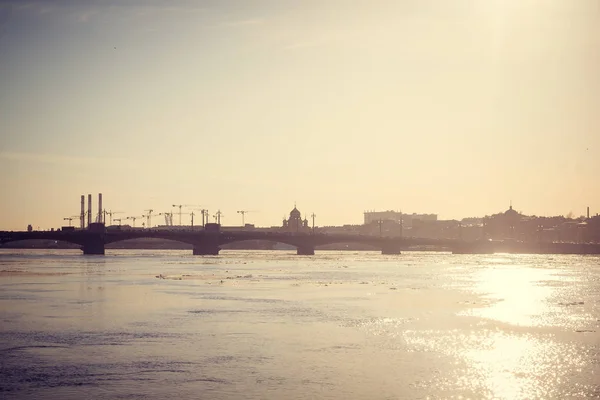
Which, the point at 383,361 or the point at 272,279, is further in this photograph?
the point at 272,279

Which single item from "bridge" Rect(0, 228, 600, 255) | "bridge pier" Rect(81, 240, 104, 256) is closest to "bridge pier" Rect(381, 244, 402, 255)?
"bridge" Rect(0, 228, 600, 255)

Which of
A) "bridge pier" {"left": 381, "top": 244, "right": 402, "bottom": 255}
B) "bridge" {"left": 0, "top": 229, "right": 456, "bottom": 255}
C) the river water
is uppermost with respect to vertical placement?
"bridge" {"left": 0, "top": 229, "right": 456, "bottom": 255}

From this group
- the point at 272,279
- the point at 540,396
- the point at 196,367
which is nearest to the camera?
the point at 540,396

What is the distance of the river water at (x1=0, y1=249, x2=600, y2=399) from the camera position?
81.5ft

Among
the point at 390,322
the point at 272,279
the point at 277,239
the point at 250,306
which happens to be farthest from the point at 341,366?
the point at 277,239

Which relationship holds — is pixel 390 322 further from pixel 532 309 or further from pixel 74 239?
pixel 74 239

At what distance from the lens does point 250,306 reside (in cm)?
5116

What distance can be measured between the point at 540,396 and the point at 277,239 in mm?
127422

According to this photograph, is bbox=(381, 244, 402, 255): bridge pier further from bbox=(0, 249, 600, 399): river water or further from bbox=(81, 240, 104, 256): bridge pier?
bbox=(0, 249, 600, 399): river water

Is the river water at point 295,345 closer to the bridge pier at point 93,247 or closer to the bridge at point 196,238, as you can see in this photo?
the bridge at point 196,238

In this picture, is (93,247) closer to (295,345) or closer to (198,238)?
(198,238)

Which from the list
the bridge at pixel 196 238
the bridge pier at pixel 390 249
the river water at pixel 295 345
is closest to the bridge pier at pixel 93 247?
the bridge at pixel 196 238

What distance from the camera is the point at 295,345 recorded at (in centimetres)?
3353

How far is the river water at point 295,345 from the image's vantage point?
2483cm
